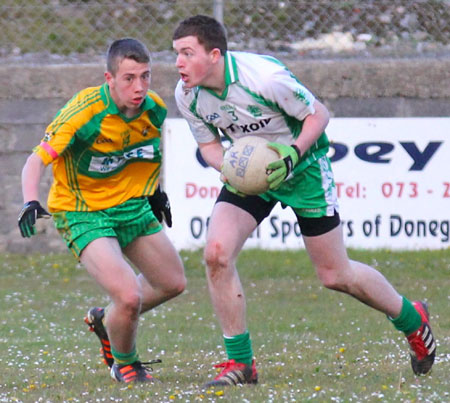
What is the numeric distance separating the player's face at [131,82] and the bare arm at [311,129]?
3.21ft

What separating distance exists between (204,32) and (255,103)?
1.67 feet

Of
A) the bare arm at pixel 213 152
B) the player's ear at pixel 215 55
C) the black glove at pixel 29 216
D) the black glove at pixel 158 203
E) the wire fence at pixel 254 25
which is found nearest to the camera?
the black glove at pixel 29 216

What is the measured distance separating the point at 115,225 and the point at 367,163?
6051 millimetres

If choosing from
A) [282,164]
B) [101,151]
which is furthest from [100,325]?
[282,164]

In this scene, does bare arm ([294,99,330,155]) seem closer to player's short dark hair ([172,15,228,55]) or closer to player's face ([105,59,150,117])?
player's short dark hair ([172,15,228,55])

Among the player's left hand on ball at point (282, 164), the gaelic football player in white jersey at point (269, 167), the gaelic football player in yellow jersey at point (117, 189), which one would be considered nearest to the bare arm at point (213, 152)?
the gaelic football player in white jersey at point (269, 167)

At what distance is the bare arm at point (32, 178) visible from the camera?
18.7 feet

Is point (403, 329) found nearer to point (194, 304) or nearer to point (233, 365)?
point (233, 365)

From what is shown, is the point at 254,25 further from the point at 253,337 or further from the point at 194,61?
the point at 194,61

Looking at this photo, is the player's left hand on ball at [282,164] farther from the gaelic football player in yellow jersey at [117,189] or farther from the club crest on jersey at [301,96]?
the gaelic football player in yellow jersey at [117,189]

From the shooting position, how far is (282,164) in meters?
5.57

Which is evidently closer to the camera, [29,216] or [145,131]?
[29,216]

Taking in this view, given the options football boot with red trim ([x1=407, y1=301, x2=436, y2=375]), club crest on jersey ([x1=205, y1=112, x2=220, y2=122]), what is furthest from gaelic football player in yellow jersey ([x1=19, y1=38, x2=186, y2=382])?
football boot with red trim ([x1=407, y1=301, x2=436, y2=375])

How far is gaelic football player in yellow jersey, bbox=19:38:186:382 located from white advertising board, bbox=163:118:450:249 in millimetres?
5354
